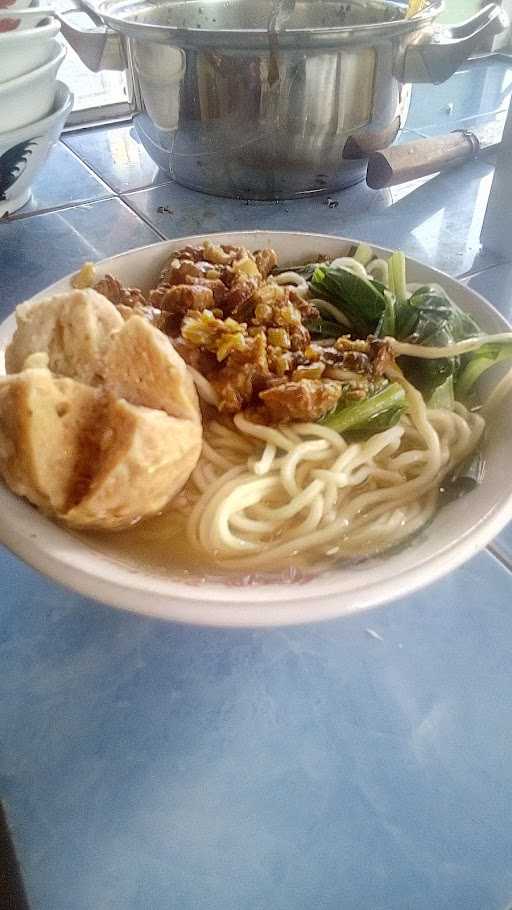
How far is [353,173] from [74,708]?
1529 millimetres

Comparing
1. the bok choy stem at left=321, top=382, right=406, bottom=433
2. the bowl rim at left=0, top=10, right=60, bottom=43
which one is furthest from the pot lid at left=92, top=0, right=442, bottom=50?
the bok choy stem at left=321, top=382, right=406, bottom=433

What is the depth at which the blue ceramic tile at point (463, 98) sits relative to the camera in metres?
2.26

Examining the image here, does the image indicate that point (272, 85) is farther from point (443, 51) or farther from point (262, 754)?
point (262, 754)

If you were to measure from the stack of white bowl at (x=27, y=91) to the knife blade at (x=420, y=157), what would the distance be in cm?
78

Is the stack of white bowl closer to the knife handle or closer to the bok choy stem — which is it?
the knife handle

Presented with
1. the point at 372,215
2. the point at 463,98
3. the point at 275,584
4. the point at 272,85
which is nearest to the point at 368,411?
the point at 275,584

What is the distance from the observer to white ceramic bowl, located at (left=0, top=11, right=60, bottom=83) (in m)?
1.36

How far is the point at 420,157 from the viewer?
5.78 feet

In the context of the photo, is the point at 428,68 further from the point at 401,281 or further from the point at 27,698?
the point at 27,698

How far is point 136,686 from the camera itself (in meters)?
0.81

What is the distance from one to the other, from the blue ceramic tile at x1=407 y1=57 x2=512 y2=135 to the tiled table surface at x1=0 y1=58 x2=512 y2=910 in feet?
5.87

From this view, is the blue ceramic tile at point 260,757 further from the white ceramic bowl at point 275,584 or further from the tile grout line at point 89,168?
the tile grout line at point 89,168

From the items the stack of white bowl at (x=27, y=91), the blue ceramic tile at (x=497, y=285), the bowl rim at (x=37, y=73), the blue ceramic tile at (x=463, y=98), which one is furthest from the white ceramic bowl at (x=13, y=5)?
the blue ceramic tile at (x=463, y=98)

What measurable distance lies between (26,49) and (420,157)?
99 centimetres
